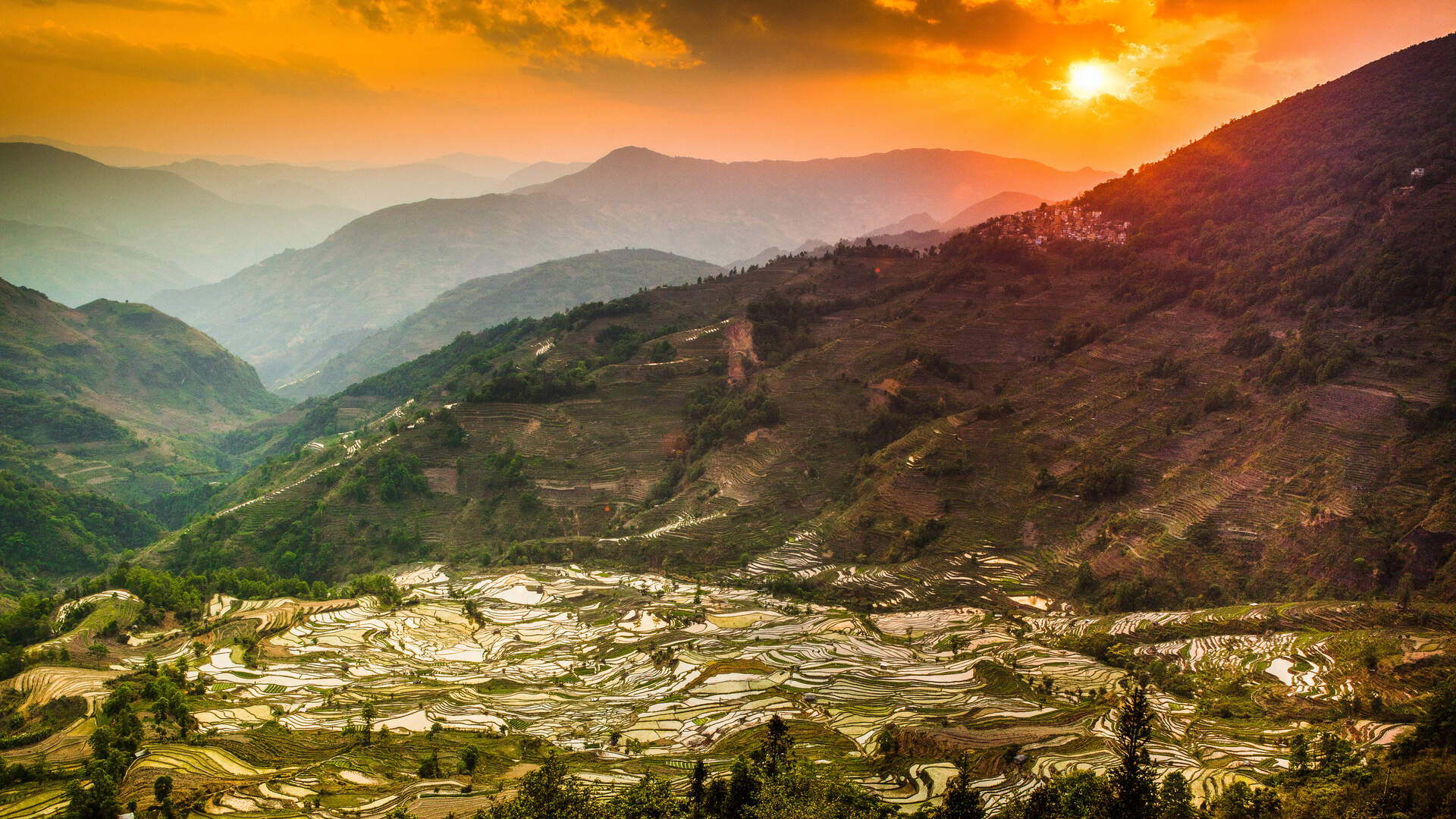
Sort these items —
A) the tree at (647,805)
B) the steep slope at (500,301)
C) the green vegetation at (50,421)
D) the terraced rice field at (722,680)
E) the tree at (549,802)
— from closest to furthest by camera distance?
the tree at (549,802)
the tree at (647,805)
the terraced rice field at (722,680)
the green vegetation at (50,421)
the steep slope at (500,301)

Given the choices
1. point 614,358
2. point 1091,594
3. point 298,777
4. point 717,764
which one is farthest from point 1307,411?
point 614,358

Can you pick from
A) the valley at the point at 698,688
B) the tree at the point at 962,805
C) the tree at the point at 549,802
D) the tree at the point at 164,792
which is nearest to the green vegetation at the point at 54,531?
the valley at the point at 698,688

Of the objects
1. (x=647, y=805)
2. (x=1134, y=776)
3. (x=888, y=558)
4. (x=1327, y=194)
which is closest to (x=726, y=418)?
(x=888, y=558)

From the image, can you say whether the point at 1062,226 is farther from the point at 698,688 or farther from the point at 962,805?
the point at 962,805

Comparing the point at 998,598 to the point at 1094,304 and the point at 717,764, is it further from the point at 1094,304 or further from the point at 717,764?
the point at 1094,304

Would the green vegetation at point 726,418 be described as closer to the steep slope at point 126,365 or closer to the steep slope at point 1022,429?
the steep slope at point 1022,429

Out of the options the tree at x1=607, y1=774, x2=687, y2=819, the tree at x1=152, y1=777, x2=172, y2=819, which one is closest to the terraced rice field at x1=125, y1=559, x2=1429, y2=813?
the tree at x1=152, y1=777, x2=172, y2=819

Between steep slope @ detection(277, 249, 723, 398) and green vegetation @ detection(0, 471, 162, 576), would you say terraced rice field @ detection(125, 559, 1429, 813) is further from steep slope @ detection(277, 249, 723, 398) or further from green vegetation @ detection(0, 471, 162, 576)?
steep slope @ detection(277, 249, 723, 398)
